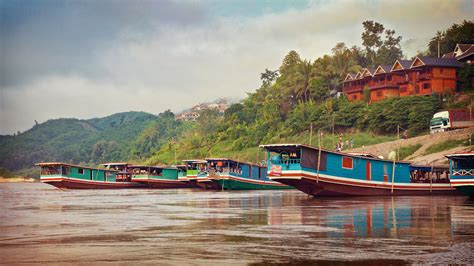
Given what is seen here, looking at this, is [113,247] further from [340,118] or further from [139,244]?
[340,118]

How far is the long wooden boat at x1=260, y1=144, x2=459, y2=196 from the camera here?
29312mm

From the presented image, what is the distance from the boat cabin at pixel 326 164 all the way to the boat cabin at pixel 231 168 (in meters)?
16.1

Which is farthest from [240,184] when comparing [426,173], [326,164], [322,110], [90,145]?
[90,145]

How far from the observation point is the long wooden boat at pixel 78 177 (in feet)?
182

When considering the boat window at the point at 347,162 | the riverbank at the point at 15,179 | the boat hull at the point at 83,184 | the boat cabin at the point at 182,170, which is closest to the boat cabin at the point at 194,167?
the boat cabin at the point at 182,170

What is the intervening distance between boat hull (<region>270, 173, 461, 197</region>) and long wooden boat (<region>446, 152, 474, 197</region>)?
12.4 ft

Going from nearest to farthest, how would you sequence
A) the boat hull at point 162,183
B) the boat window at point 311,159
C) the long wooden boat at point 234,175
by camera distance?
the boat window at point 311,159, the long wooden boat at point 234,175, the boat hull at point 162,183

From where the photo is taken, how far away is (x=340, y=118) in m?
68.8

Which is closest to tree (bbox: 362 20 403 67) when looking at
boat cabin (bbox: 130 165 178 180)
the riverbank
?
boat cabin (bbox: 130 165 178 180)

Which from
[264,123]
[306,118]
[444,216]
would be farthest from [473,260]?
[264,123]

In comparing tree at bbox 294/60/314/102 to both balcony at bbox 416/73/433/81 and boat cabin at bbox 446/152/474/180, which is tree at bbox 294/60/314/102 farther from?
boat cabin at bbox 446/152/474/180

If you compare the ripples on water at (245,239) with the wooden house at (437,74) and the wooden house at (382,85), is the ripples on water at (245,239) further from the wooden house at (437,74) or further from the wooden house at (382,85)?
the wooden house at (382,85)

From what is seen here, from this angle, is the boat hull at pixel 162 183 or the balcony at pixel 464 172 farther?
the boat hull at pixel 162 183

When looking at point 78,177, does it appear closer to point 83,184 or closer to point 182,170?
point 83,184
